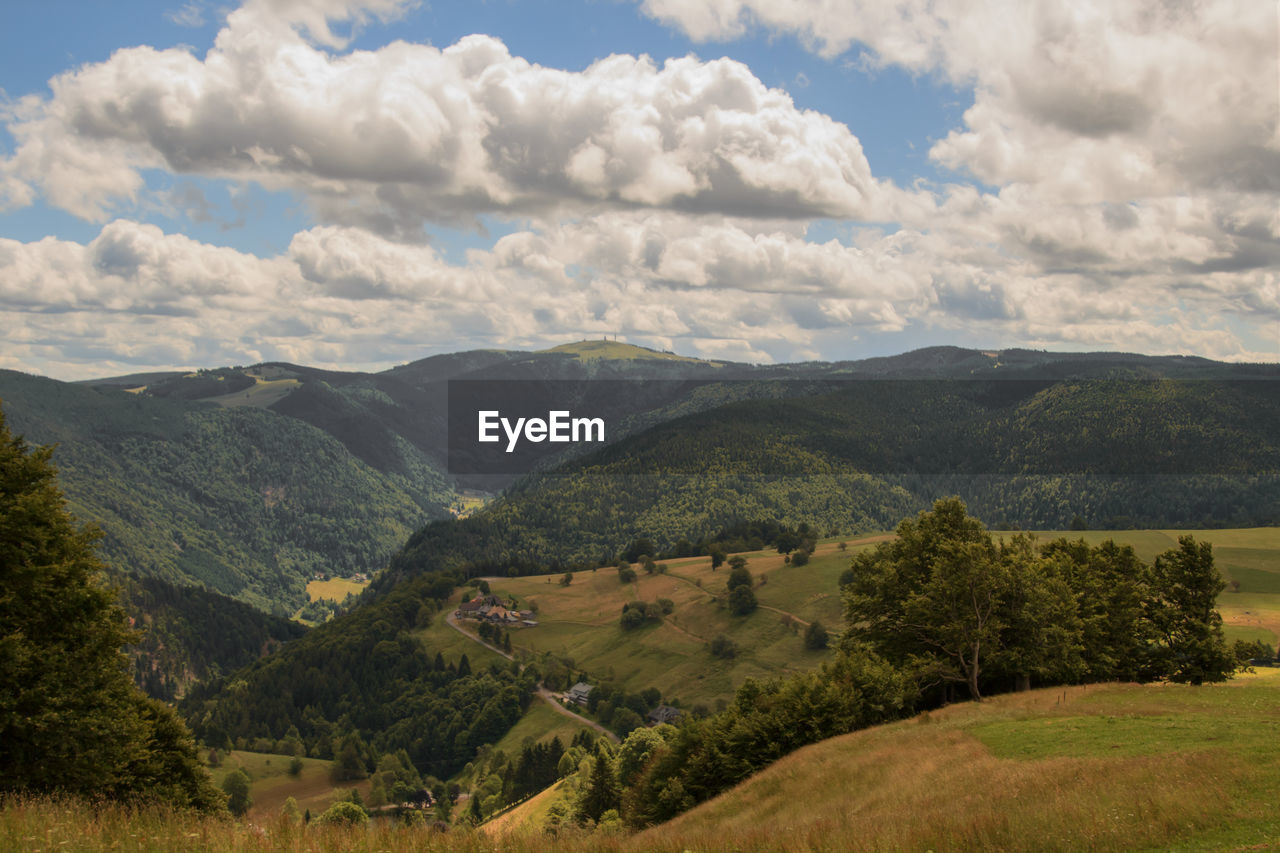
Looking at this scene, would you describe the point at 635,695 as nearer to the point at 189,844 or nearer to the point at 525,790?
the point at 525,790

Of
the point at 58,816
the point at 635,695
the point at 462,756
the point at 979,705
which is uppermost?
the point at 58,816

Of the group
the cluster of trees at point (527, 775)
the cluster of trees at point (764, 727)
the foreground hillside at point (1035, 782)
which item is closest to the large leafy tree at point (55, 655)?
the foreground hillside at point (1035, 782)

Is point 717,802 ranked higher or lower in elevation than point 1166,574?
lower

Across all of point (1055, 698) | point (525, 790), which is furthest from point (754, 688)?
point (525, 790)

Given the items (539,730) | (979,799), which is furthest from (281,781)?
(979,799)

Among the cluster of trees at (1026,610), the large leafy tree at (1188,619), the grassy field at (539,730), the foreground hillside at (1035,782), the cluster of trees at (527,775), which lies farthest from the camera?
the grassy field at (539,730)

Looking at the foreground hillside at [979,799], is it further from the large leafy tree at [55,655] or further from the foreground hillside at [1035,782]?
the large leafy tree at [55,655]
